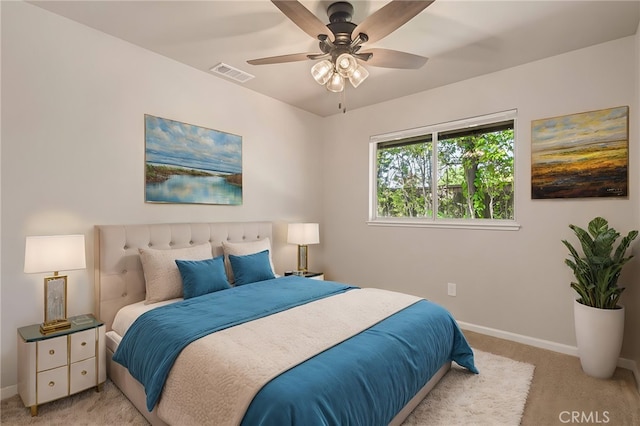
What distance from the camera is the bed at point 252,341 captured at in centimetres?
144

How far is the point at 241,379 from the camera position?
4.75 ft

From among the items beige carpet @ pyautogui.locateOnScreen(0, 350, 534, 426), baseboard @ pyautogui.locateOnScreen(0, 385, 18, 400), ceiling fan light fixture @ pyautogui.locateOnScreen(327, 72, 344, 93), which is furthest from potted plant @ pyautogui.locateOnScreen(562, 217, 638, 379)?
baseboard @ pyautogui.locateOnScreen(0, 385, 18, 400)

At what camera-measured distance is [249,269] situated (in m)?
3.13

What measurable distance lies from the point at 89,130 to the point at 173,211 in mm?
950

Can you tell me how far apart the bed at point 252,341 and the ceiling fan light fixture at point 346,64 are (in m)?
1.66

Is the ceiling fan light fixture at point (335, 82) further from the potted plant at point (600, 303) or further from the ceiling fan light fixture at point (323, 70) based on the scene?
the potted plant at point (600, 303)

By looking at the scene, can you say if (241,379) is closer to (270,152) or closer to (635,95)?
(270,152)

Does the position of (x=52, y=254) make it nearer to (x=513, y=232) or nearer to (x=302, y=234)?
(x=302, y=234)

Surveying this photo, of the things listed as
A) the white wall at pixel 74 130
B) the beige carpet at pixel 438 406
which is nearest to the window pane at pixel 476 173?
the beige carpet at pixel 438 406

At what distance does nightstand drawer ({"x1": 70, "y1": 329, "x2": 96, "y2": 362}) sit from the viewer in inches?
85.5

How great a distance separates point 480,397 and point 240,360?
1.70 meters

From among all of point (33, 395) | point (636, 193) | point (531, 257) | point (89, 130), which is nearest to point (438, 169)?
point (531, 257)

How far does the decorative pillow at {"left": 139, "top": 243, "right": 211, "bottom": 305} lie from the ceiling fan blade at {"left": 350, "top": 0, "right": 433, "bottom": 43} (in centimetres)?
223

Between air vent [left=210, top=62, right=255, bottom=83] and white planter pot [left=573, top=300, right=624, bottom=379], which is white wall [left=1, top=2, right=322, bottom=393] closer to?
air vent [left=210, top=62, right=255, bottom=83]
